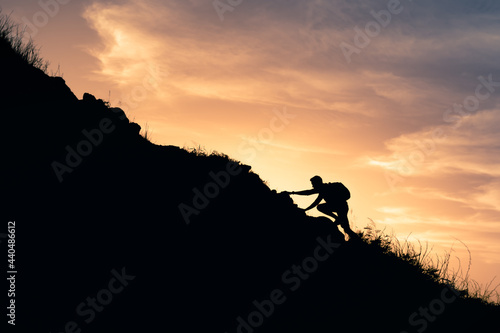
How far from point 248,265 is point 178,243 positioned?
1923 millimetres

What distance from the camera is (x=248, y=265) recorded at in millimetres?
10836

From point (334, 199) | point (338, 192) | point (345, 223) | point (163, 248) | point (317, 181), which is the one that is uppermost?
point (317, 181)

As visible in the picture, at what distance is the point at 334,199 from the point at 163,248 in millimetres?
5828

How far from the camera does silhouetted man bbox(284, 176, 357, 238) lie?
1338 centimetres

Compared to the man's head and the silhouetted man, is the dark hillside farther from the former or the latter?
the man's head

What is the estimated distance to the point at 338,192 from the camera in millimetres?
13383

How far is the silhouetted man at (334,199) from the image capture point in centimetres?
1338

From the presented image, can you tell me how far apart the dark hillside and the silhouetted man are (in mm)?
469

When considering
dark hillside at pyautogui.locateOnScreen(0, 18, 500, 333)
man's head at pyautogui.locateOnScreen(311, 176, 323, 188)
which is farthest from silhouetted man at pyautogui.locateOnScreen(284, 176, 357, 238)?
dark hillside at pyautogui.locateOnScreen(0, 18, 500, 333)

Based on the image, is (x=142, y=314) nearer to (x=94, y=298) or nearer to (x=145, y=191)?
(x=94, y=298)

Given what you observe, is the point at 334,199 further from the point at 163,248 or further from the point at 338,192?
the point at 163,248

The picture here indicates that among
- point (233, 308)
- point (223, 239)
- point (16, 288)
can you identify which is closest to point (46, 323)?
point (16, 288)

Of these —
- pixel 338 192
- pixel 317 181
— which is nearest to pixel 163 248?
pixel 317 181

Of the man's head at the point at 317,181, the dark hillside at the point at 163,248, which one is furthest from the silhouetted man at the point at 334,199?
the dark hillside at the point at 163,248
